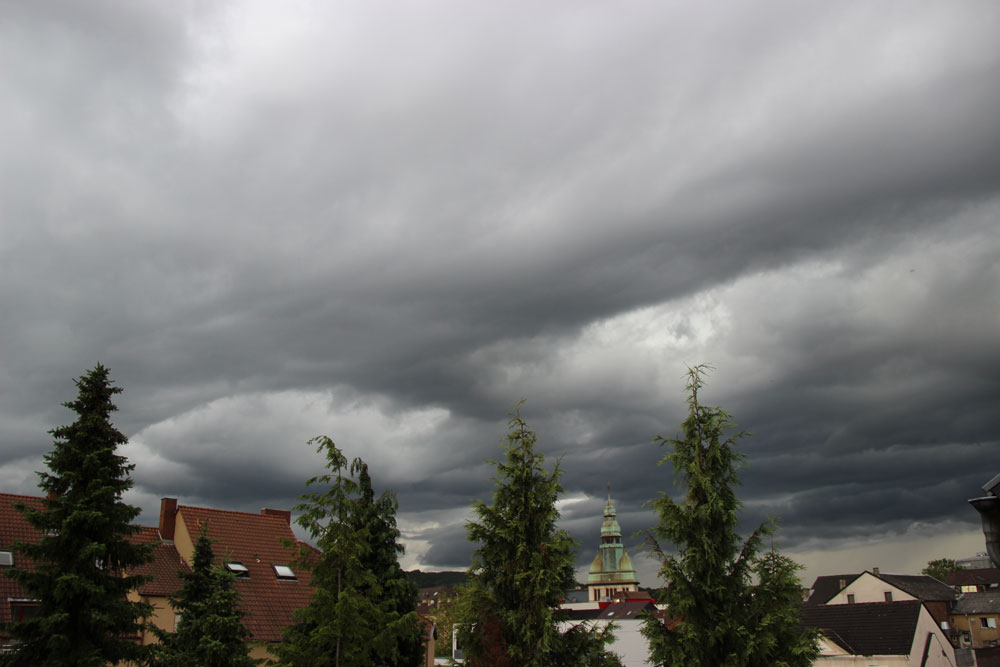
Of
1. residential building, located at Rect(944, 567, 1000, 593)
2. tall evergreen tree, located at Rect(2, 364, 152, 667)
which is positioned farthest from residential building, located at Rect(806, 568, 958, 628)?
tall evergreen tree, located at Rect(2, 364, 152, 667)

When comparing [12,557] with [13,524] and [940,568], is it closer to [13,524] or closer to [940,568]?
[13,524]

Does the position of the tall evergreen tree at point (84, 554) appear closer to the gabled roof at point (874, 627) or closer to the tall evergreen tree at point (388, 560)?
the tall evergreen tree at point (388, 560)

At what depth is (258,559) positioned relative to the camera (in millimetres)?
46469

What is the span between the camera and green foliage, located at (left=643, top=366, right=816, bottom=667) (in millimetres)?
19688

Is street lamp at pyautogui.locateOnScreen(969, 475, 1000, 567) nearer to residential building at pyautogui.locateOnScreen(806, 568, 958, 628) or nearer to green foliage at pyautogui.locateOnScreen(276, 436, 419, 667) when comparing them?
green foliage at pyautogui.locateOnScreen(276, 436, 419, 667)

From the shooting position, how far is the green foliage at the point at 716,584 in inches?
775

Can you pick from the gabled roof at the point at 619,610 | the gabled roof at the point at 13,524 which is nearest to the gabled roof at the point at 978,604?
the gabled roof at the point at 619,610

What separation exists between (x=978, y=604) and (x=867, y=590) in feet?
48.0

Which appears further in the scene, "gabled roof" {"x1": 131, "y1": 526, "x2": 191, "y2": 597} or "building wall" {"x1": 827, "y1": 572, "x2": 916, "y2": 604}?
"building wall" {"x1": 827, "y1": 572, "x2": 916, "y2": 604}

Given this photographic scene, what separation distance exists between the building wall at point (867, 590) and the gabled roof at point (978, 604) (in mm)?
12704

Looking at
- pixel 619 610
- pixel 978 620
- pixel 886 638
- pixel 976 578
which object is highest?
pixel 976 578

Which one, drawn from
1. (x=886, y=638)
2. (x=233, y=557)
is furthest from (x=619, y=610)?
(x=233, y=557)

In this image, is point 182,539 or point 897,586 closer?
point 182,539

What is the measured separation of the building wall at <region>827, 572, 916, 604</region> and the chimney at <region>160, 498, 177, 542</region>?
275 feet
